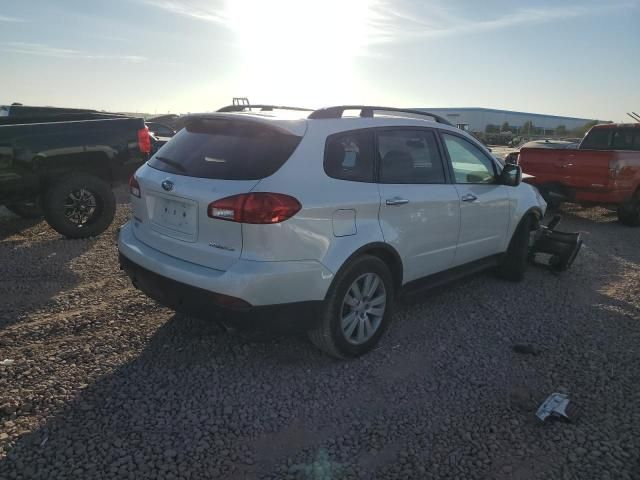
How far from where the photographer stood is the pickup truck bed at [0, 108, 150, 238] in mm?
6016

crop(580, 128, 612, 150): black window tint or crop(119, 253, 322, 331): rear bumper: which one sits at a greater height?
crop(580, 128, 612, 150): black window tint

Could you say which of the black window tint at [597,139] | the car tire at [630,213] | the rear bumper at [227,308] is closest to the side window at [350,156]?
the rear bumper at [227,308]

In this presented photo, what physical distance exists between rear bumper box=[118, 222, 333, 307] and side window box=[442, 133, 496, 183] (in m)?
1.90

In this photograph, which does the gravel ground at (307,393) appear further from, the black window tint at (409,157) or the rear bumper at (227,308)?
the black window tint at (409,157)

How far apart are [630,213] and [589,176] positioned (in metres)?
1.21

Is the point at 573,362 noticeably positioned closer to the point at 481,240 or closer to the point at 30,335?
the point at 481,240

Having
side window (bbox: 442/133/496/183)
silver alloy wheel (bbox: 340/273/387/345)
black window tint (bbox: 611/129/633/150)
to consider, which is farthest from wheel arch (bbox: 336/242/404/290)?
black window tint (bbox: 611/129/633/150)

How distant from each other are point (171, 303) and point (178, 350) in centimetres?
63

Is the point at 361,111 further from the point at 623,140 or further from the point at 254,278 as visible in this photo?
the point at 623,140

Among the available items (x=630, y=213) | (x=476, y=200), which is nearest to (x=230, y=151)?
(x=476, y=200)

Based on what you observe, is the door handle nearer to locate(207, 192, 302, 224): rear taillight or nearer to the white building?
locate(207, 192, 302, 224): rear taillight

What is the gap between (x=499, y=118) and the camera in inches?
3873

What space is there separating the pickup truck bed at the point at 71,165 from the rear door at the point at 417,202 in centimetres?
451

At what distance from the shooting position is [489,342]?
13.2 feet
